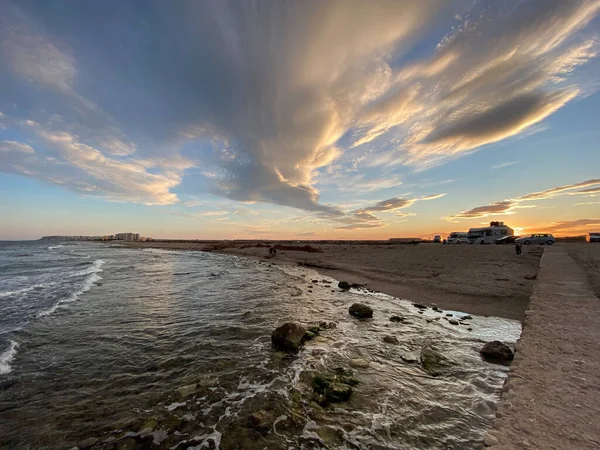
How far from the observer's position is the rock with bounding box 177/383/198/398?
7.22 metres

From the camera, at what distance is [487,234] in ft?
222

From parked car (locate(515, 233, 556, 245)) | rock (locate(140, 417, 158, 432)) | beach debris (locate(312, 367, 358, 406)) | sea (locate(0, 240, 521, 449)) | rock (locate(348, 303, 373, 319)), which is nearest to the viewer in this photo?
sea (locate(0, 240, 521, 449))

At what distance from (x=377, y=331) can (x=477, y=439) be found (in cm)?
632

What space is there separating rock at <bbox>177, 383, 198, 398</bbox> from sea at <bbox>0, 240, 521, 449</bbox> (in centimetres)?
6

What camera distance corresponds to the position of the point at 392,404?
6758 mm

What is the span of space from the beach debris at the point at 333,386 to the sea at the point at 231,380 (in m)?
0.20

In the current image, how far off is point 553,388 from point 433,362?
4.00 metres

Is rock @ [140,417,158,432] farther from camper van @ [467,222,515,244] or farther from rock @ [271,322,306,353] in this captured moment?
camper van @ [467,222,515,244]

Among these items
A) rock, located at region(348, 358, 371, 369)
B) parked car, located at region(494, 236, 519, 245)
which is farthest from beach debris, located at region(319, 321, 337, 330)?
parked car, located at region(494, 236, 519, 245)

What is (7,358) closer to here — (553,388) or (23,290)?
(23,290)

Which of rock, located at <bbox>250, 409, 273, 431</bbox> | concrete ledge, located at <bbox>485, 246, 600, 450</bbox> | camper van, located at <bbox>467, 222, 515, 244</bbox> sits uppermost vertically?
camper van, located at <bbox>467, 222, 515, 244</bbox>

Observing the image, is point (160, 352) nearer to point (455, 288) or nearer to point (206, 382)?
point (206, 382)

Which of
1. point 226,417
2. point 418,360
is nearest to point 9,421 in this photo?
point 226,417

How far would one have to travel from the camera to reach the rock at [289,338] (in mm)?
10031
